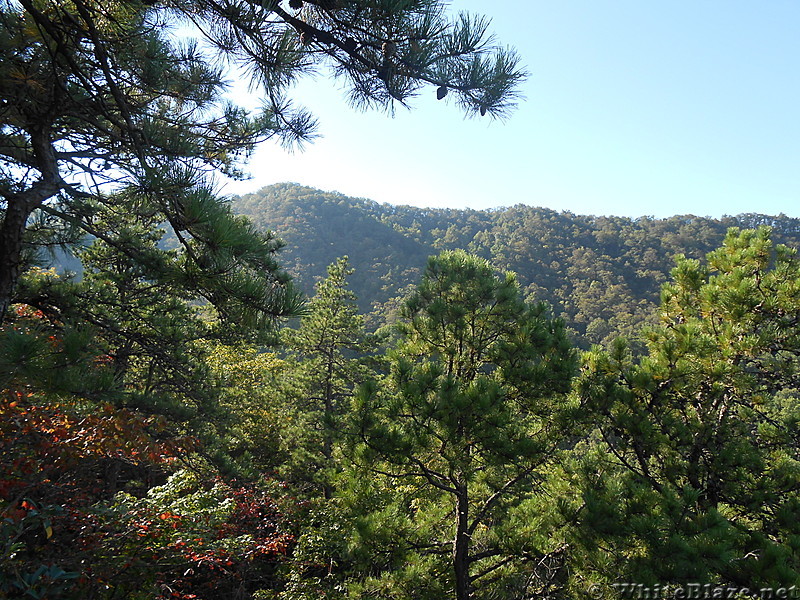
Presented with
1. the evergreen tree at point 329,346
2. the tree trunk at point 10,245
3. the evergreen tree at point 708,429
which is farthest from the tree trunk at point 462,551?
the evergreen tree at point 329,346

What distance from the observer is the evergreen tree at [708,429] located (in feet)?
10.1

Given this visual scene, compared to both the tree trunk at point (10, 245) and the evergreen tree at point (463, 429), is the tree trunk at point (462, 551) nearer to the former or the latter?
the evergreen tree at point (463, 429)

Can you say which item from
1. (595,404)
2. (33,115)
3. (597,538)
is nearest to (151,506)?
(33,115)

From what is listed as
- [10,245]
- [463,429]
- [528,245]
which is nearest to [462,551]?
[463,429]

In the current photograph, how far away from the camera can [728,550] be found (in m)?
2.83

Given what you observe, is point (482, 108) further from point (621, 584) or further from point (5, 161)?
point (621, 584)

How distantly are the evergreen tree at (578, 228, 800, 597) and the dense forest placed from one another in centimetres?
2

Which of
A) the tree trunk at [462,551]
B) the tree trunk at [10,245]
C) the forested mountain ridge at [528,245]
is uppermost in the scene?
the forested mountain ridge at [528,245]

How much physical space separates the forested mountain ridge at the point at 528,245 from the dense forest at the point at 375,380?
2715 cm

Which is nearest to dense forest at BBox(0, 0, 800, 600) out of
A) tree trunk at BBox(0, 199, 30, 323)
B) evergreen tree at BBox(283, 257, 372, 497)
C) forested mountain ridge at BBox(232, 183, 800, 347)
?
tree trunk at BBox(0, 199, 30, 323)

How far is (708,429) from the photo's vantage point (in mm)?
3623

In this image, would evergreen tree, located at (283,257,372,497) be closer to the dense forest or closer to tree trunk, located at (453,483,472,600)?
the dense forest

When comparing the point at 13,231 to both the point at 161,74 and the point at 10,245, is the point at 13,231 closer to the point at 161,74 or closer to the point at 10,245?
the point at 10,245

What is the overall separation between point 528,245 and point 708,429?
4936cm
